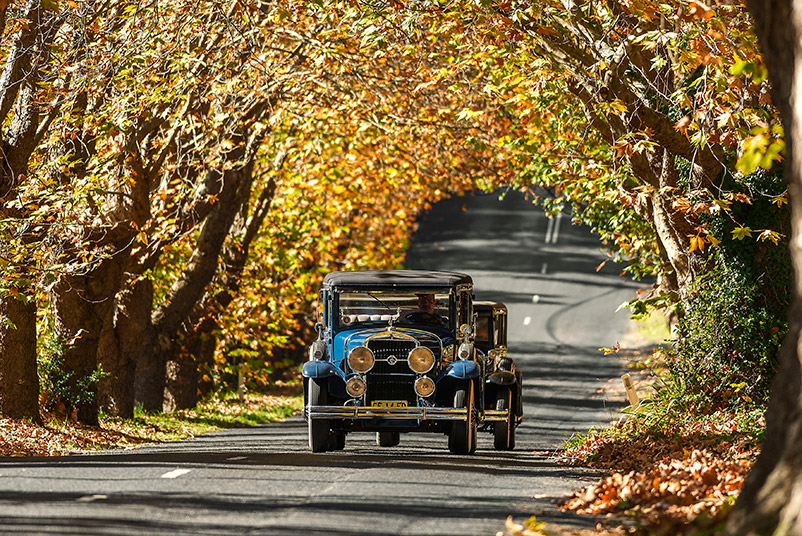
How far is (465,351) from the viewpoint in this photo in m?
14.8

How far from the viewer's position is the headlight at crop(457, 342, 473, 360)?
581 inches

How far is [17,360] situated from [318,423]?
5.04 m

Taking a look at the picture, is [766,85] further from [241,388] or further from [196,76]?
[241,388]

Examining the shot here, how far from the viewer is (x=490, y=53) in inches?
688

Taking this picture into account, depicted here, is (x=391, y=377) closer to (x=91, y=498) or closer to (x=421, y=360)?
(x=421, y=360)

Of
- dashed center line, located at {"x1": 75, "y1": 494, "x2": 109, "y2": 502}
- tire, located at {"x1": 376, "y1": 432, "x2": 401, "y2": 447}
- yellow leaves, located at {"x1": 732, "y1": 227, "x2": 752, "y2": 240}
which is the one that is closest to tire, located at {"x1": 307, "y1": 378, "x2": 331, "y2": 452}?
tire, located at {"x1": 376, "y1": 432, "x2": 401, "y2": 447}

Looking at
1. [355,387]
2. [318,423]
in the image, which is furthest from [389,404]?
[318,423]

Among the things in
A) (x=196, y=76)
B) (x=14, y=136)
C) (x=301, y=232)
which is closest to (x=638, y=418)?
(x=196, y=76)

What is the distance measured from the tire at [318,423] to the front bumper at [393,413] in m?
0.24

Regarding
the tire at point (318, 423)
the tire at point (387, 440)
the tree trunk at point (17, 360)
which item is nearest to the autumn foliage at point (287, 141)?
the tree trunk at point (17, 360)

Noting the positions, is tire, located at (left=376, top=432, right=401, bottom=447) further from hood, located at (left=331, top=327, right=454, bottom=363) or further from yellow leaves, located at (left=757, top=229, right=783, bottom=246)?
yellow leaves, located at (left=757, top=229, right=783, bottom=246)

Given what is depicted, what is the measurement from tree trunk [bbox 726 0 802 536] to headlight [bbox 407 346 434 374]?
7459mm

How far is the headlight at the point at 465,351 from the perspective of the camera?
14.8 m

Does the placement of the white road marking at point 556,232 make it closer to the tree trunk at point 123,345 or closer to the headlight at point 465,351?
the tree trunk at point 123,345
